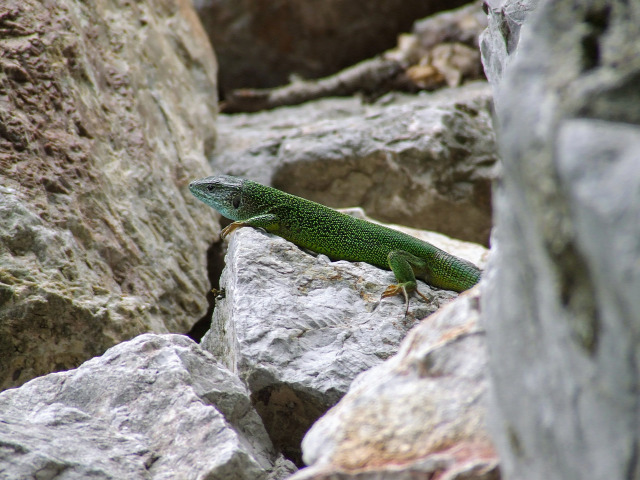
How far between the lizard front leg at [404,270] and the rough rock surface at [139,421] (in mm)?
1527

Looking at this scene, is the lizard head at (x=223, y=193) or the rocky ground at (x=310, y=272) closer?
the rocky ground at (x=310, y=272)

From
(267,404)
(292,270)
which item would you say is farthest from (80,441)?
(292,270)

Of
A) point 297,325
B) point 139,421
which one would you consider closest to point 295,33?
point 297,325

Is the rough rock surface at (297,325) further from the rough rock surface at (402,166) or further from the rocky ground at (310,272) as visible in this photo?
the rough rock surface at (402,166)

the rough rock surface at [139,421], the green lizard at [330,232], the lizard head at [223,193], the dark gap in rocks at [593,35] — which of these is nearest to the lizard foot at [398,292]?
the green lizard at [330,232]

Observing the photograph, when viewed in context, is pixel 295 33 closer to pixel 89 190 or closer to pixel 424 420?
pixel 89 190

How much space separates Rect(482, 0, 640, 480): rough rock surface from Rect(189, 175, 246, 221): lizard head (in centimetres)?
405

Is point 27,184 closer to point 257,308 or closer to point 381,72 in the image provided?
point 257,308

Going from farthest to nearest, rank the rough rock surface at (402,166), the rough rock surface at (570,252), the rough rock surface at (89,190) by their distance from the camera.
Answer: the rough rock surface at (402,166), the rough rock surface at (89,190), the rough rock surface at (570,252)

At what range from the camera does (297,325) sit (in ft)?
13.3

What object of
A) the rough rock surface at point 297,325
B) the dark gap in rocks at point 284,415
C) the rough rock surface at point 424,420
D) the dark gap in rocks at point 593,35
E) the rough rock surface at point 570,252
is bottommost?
the dark gap in rocks at point 284,415

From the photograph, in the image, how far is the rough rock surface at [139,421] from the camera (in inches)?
111

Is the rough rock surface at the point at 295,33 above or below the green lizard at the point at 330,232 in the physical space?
above

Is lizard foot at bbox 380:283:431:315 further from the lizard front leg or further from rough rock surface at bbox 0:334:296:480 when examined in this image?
rough rock surface at bbox 0:334:296:480
